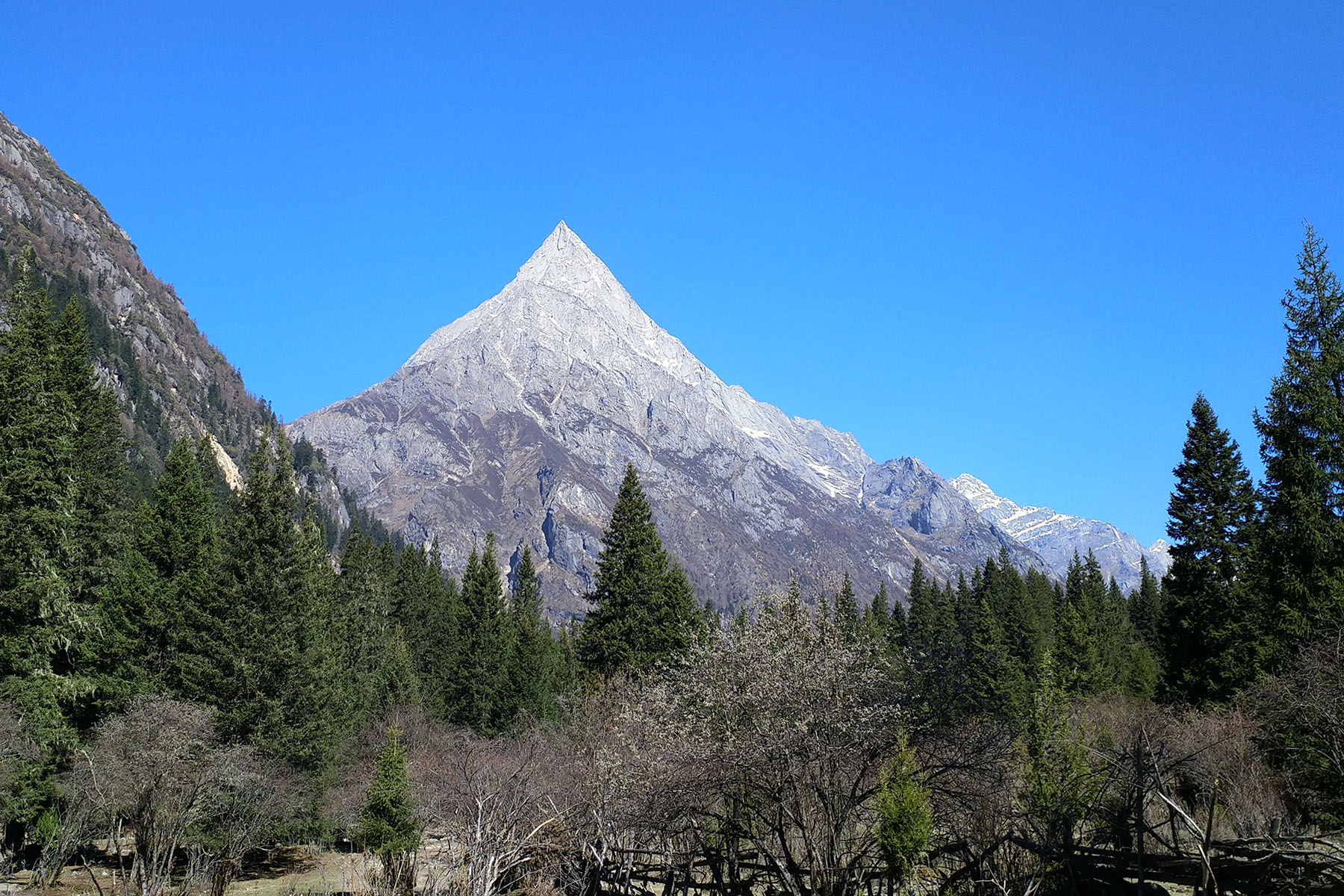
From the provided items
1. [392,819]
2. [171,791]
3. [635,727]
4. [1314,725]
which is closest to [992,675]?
[635,727]

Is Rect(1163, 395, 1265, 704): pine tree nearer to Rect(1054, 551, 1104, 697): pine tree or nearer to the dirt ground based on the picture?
Rect(1054, 551, 1104, 697): pine tree

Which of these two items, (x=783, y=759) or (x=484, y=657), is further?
(x=484, y=657)

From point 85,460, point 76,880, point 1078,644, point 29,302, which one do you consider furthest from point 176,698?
point 1078,644

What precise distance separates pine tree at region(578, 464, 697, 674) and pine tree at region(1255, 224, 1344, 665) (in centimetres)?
2788

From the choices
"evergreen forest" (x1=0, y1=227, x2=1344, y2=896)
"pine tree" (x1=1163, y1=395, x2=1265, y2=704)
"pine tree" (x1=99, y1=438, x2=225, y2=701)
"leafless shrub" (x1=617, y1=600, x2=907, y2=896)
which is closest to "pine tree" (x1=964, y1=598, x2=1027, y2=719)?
"evergreen forest" (x1=0, y1=227, x2=1344, y2=896)

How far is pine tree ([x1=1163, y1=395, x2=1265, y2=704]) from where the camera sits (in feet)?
127

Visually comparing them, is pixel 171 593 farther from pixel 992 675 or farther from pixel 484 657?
pixel 992 675

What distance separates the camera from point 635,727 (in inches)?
1379

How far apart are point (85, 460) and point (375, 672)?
2247 centimetres

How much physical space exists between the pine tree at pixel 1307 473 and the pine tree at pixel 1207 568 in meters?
6.18

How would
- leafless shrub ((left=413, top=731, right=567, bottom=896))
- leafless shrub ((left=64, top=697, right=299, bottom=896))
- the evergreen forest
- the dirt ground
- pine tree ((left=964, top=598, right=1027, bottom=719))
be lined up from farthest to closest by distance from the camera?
pine tree ((left=964, top=598, right=1027, bottom=719)) → the dirt ground → leafless shrub ((left=64, top=697, right=299, bottom=896)) → leafless shrub ((left=413, top=731, right=567, bottom=896)) → the evergreen forest

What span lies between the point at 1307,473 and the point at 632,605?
111 ft

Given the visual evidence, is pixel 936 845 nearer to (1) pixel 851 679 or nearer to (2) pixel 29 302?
(1) pixel 851 679

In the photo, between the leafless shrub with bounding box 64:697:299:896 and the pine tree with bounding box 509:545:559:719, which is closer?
the leafless shrub with bounding box 64:697:299:896
